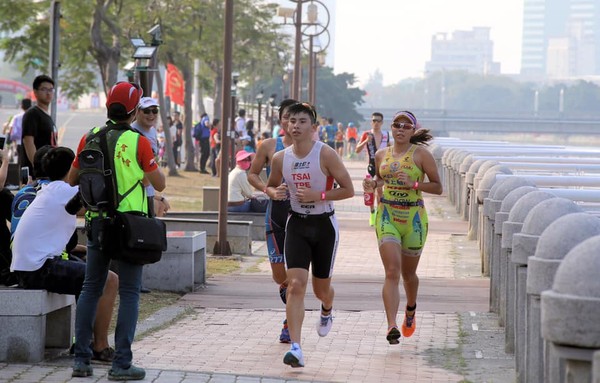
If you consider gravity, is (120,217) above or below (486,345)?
above

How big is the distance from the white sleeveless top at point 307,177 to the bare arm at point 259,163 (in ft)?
2.79

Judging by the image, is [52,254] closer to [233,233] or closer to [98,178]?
[98,178]

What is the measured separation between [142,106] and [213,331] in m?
1.88

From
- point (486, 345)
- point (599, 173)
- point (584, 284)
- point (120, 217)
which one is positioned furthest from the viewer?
point (599, 173)

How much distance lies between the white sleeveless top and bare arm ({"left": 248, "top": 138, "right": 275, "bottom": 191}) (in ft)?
2.79

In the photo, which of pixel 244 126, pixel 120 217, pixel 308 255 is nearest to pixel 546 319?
pixel 120 217

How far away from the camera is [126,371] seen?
8.26 m

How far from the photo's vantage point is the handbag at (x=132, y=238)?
819 cm

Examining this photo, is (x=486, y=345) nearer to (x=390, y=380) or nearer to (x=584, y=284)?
(x=390, y=380)

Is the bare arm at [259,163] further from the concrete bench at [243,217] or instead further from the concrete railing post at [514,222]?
the concrete bench at [243,217]

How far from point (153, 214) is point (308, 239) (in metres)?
1.09


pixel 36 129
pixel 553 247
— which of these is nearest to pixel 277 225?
pixel 36 129

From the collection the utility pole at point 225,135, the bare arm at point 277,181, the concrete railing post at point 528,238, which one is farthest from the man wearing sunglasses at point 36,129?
the concrete railing post at point 528,238

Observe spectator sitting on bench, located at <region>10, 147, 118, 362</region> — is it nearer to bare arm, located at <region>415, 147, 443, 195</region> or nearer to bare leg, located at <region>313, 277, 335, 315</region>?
bare leg, located at <region>313, 277, 335, 315</region>
